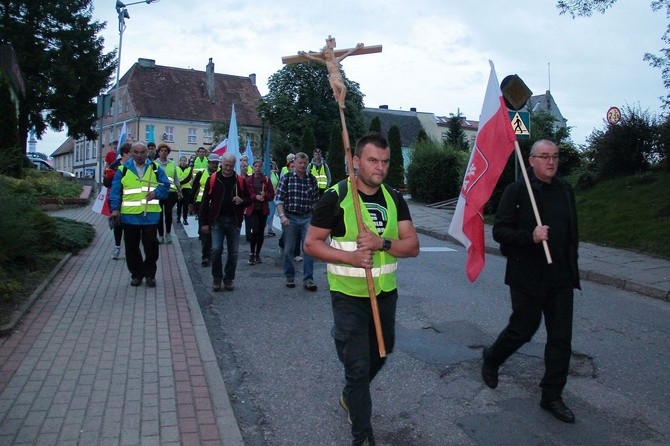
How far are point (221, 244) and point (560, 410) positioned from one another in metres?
5.61

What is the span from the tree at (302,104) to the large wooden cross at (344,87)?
177 feet

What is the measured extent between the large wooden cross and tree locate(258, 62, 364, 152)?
53.9m

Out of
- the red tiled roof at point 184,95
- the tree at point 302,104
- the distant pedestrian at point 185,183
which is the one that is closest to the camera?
the distant pedestrian at point 185,183

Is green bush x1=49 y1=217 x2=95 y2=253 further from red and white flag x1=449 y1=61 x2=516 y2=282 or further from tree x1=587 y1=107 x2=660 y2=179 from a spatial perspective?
tree x1=587 y1=107 x2=660 y2=179

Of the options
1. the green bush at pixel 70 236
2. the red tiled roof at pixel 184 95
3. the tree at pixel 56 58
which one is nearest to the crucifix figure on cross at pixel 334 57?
the green bush at pixel 70 236

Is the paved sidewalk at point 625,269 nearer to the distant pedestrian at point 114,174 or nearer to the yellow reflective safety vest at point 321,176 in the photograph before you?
the yellow reflective safety vest at point 321,176

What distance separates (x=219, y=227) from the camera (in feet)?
30.1

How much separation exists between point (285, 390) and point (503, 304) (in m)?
3.99

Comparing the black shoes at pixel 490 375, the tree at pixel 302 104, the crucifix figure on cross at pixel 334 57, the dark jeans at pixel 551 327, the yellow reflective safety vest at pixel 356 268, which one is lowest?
the black shoes at pixel 490 375

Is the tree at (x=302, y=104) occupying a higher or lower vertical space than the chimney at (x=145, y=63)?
lower

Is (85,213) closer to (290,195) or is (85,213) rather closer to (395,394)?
(290,195)

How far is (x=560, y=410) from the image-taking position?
454 cm

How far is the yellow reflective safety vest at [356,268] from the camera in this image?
395cm

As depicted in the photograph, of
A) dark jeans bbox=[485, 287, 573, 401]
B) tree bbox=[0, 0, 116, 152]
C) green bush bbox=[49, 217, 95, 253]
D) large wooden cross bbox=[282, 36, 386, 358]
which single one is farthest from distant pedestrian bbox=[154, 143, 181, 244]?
tree bbox=[0, 0, 116, 152]
